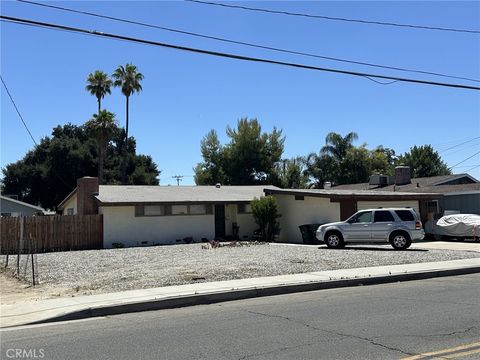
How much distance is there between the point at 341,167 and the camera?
211 feet

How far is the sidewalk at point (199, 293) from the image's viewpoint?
9688mm

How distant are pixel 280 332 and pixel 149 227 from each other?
22.2 m

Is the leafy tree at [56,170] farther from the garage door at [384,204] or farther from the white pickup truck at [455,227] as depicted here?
the white pickup truck at [455,227]

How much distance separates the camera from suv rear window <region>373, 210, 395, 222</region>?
2284cm

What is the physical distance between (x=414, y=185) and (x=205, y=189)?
16.6m

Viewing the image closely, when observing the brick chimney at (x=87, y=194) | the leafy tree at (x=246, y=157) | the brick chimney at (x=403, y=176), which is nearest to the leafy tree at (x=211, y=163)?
the leafy tree at (x=246, y=157)

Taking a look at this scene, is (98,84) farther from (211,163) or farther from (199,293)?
(199,293)

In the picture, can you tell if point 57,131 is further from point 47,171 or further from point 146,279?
point 146,279

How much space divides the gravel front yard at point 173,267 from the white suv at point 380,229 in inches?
74.2

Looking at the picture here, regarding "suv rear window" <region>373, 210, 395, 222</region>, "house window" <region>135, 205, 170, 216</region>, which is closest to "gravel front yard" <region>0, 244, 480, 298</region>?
"suv rear window" <region>373, 210, 395, 222</region>

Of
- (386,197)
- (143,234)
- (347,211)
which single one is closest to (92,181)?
(143,234)

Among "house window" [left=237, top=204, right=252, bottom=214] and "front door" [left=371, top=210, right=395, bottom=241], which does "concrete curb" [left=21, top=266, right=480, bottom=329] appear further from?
"house window" [left=237, top=204, right=252, bottom=214]

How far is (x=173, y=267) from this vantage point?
16234 millimetres

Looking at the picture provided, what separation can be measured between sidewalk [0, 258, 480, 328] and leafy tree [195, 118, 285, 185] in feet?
141
